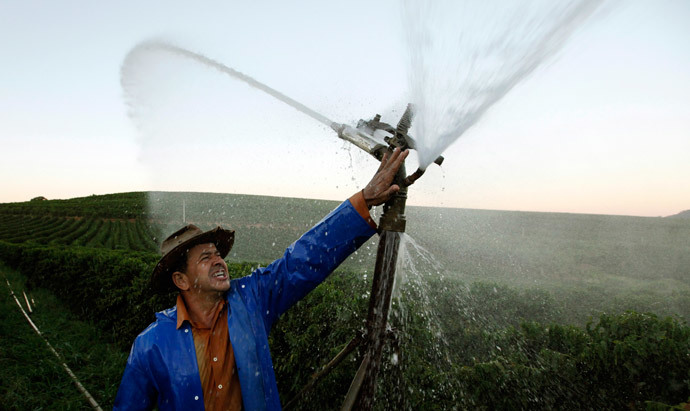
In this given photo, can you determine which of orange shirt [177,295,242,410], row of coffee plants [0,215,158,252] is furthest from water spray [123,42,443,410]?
row of coffee plants [0,215,158,252]

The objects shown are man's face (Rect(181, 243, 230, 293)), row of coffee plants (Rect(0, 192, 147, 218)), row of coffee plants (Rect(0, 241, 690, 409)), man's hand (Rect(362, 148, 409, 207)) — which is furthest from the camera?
row of coffee plants (Rect(0, 192, 147, 218))

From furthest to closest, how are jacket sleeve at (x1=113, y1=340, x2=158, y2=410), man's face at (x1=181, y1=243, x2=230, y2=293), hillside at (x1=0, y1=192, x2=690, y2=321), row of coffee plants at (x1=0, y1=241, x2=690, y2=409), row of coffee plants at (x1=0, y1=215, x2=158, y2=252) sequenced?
row of coffee plants at (x1=0, y1=215, x2=158, y2=252) < hillside at (x1=0, y1=192, x2=690, y2=321) < row of coffee plants at (x1=0, y1=241, x2=690, y2=409) < man's face at (x1=181, y1=243, x2=230, y2=293) < jacket sleeve at (x1=113, y1=340, x2=158, y2=410)

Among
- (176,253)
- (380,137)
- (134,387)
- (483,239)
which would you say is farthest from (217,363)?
(483,239)

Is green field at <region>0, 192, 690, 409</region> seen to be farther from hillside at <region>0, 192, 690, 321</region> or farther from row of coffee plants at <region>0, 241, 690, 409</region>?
hillside at <region>0, 192, 690, 321</region>

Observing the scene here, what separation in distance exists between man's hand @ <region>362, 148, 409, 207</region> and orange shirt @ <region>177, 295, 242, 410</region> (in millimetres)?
1037

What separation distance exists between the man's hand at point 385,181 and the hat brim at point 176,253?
2.99ft

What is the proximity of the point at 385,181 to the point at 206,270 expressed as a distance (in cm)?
119

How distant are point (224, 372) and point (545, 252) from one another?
25.2 m

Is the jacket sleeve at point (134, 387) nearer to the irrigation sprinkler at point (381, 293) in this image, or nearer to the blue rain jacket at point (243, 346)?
the blue rain jacket at point (243, 346)

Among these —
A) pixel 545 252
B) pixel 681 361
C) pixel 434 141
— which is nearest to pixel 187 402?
pixel 434 141

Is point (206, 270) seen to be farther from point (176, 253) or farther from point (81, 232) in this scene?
point (81, 232)

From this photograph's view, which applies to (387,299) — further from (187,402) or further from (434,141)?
(187,402)

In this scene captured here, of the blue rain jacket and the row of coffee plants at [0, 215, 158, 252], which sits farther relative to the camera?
the row of coffee plants at [0, 215, 158, 252]

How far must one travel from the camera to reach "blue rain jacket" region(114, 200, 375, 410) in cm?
180
